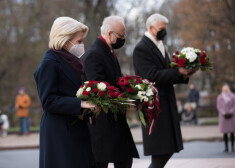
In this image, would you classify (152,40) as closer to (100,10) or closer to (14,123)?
(100,10)

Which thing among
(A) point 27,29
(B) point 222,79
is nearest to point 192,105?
(B) point 222,79

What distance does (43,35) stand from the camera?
3123 centimetres

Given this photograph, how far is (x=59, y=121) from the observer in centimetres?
382

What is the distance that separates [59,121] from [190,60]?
2.44 metres

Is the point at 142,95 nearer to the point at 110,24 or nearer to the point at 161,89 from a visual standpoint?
the point at 110,24

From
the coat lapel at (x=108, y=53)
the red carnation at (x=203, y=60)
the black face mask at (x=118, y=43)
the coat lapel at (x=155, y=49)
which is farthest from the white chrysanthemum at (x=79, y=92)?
the red carnation at (x=203, y=60)

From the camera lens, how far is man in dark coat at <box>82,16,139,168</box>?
15.4 ft

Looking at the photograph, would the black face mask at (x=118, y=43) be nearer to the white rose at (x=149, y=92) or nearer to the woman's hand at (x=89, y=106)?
the white rose at (x=149, y=92)

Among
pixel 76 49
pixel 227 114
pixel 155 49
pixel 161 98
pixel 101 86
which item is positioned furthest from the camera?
pixel 227 114

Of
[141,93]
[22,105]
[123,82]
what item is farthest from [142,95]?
[22,105]

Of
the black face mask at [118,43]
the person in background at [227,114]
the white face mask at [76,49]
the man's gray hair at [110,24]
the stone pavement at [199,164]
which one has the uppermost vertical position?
the man's gray hair at [110,24]

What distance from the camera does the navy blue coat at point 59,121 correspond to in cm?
376

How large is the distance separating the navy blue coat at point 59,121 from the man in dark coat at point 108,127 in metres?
0.75

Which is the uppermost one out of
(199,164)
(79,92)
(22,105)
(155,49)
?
(155,49)
